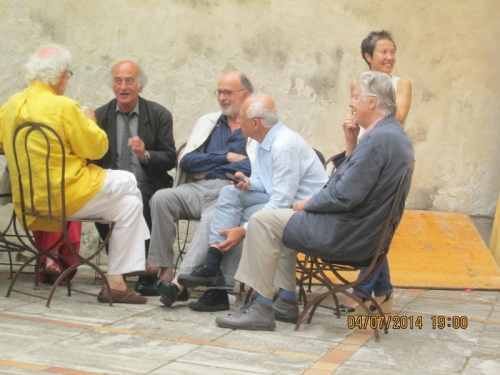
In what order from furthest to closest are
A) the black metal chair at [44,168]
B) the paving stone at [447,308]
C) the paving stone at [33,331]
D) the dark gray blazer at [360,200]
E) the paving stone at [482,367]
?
the paving stone at [447,308]
the black metal chair at [44,168]
the dark gray blazer at [360,200]
the paving stone at [33,331]
the paving stone at [482,367]

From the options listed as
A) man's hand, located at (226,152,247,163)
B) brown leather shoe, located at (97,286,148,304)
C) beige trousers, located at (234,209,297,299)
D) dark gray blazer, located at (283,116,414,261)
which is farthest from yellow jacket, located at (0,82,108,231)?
dark gray blazer, located at (283,116,414,261)

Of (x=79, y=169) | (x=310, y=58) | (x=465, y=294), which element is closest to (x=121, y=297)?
(x=79, y=169)

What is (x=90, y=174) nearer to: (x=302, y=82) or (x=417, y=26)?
(x=302, y=82)

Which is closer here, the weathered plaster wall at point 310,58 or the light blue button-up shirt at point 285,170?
the light blue button-up shirt at point 285,170

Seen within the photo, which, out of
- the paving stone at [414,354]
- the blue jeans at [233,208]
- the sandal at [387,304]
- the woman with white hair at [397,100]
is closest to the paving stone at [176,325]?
the blue jeans at [233,208]

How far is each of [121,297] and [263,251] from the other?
Answer: 1140 millimetres

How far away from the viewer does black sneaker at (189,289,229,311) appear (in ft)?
15.7

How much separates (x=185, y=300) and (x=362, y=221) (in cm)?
147

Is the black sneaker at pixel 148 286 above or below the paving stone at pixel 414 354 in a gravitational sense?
below

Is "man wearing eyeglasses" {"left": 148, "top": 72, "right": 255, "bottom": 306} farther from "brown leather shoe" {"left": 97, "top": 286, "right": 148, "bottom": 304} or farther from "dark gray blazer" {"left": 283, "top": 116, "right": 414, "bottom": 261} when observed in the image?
"dark gray blazer" {"left": 283, "top": 116, "right": 414, "bottom": 261}

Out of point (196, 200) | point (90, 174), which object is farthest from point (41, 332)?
point (196, 200)

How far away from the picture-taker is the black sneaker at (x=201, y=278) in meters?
4.70

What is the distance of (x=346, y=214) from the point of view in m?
4.10

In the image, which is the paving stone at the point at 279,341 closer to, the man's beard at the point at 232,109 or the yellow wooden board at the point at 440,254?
the man's beard at the point at 232,109
